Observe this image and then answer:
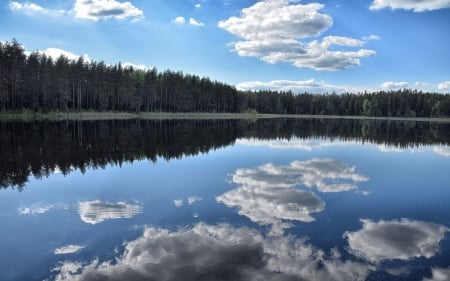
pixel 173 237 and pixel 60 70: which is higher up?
pixel 60 70

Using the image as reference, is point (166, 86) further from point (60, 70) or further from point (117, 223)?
point (117, 223)

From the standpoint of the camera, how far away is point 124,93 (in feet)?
307

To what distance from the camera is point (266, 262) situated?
8.10 m

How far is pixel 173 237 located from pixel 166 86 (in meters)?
104

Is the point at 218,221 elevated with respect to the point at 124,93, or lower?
lower

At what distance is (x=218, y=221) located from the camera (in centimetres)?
1094

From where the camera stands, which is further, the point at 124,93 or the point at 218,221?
the point at 124,93

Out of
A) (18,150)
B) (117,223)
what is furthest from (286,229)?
(18,150)

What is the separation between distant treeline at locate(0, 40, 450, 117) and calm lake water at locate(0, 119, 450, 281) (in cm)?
5507

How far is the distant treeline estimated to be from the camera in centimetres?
7012

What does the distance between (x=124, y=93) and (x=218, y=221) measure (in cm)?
8756

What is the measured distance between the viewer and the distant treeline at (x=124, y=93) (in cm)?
7012

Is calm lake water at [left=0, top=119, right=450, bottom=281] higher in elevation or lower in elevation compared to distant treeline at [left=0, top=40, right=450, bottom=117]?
lower

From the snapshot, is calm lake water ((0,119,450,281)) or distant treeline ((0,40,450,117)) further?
distant treeline ((0,40,450,117))
